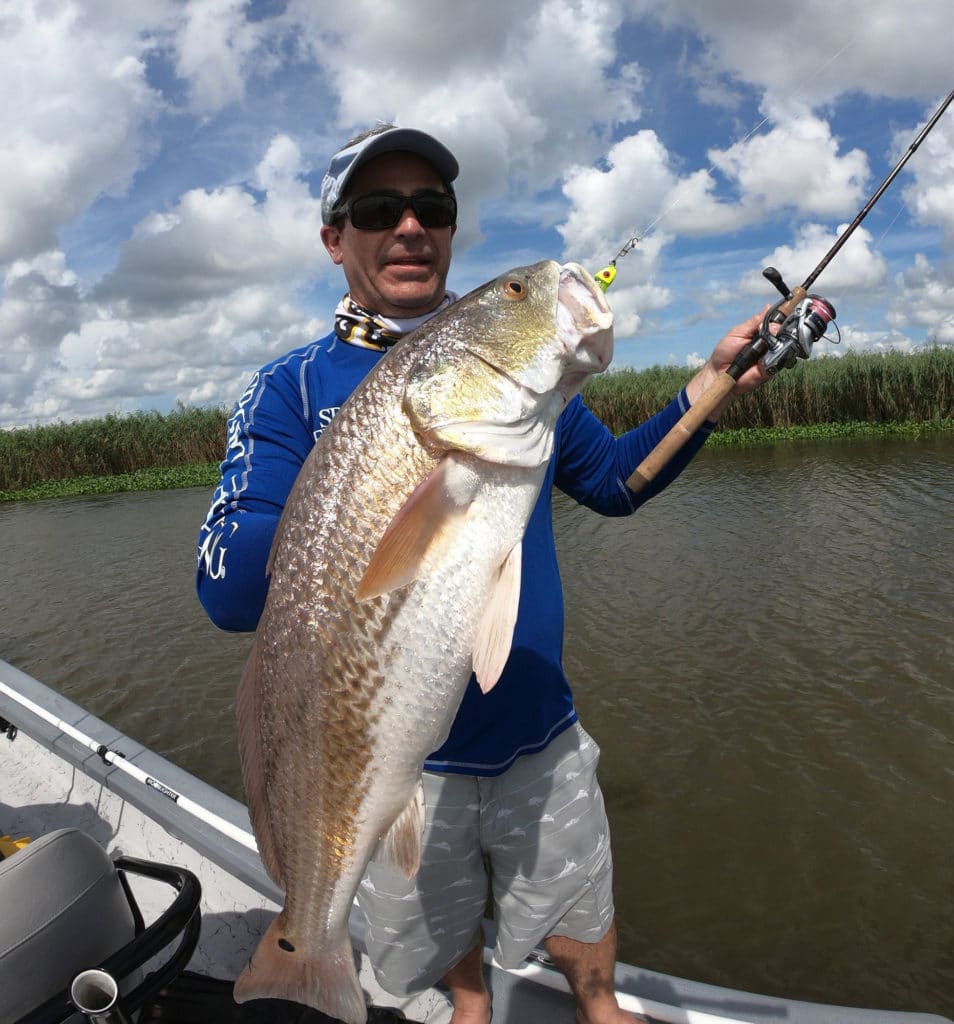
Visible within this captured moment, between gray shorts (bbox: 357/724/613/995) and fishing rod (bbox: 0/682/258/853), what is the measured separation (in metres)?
1.25

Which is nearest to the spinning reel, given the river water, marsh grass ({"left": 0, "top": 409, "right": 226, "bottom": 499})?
the river water

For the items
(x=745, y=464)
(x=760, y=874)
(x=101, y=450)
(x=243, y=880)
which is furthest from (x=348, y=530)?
(x=101, y=450)

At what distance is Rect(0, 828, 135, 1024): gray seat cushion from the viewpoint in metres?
1.88

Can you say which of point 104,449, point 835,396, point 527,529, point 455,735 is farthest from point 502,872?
point 104,449

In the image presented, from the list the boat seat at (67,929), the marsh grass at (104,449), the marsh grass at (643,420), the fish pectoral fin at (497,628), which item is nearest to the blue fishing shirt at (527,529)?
the fish pectoral fin at (497,628)

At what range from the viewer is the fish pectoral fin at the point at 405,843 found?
1740 mm

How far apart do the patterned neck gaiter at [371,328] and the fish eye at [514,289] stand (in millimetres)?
593

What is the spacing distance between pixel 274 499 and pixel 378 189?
1064 millimetres

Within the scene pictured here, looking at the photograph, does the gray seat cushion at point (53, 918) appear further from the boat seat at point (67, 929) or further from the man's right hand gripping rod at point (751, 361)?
the man's right hand gripping rod at point (751, 361)

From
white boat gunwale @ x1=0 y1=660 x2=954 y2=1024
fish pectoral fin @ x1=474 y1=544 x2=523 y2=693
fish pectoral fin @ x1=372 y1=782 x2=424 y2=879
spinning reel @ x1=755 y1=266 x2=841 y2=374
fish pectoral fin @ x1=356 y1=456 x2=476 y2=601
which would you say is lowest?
white boat gunwale @ x1=0 y1=660 x2=954 y2=1024

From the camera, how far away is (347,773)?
64.6 inches

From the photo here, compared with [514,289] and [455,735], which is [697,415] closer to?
[514,289]

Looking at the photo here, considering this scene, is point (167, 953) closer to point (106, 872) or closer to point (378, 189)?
point (106, 872)

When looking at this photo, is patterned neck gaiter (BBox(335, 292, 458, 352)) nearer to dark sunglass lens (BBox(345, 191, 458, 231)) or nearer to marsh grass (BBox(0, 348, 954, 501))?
dark sunglass lens (BBox(345, 191, 458, 231))
